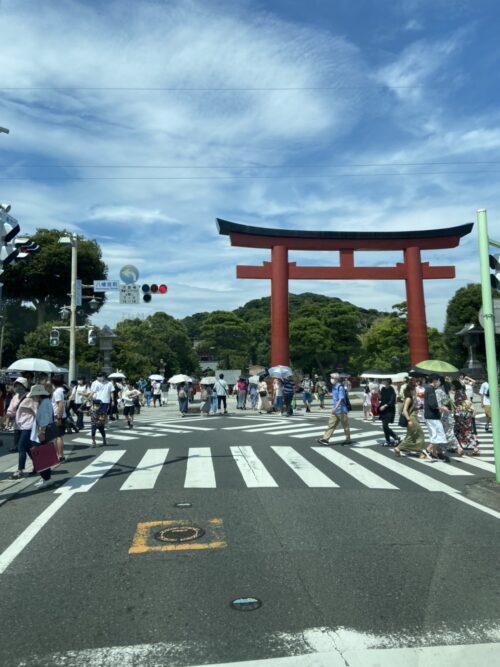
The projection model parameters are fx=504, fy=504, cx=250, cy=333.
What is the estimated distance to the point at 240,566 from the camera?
451 cm

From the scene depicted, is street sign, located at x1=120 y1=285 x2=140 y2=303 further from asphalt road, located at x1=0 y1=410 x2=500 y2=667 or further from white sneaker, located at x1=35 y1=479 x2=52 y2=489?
white sneaker, located at x1=35 y1=479 x2=52 y2=489

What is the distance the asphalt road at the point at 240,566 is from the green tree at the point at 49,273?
38.1 metres

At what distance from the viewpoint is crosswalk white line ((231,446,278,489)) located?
8054 millimetres

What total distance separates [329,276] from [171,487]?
23.8 metres

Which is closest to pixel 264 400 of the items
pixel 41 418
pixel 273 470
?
pixel 273 470

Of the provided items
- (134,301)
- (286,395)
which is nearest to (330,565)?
(134,301)

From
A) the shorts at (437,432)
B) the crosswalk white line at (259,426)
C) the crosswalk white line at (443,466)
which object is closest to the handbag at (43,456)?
the crosswalk white line at (443,466)

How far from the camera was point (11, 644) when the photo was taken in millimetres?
3273

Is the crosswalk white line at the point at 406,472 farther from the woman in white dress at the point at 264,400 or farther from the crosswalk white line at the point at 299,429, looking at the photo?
the woman in white dress at the point at 264,400

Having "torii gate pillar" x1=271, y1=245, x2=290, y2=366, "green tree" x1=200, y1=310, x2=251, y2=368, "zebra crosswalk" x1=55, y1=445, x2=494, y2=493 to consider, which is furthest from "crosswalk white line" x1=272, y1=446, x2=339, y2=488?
"green tree" x1=200, y1=310, x2=251, y2=368

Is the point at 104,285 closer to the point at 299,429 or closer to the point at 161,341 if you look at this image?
the point at 299,429

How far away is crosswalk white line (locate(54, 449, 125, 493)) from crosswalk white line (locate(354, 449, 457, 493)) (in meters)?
5.26

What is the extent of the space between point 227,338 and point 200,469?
55128 millimetres

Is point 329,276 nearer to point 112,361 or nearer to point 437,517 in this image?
point 112,361
